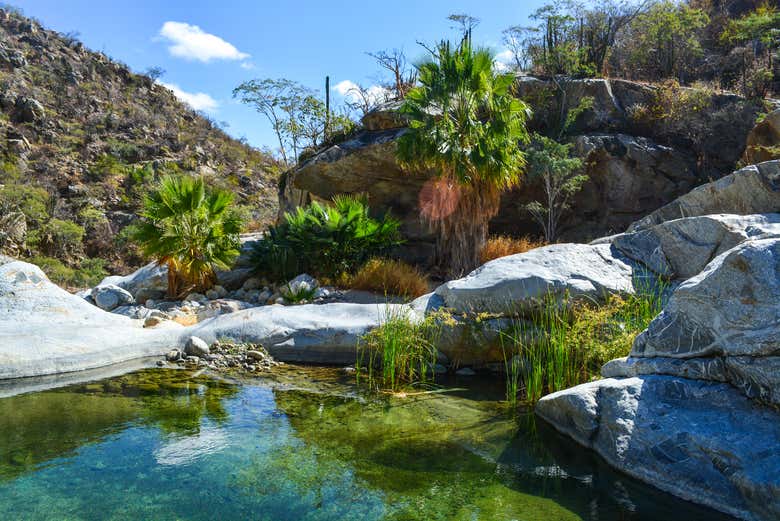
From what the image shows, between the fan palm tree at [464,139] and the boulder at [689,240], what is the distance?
437 cm

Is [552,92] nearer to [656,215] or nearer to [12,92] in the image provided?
[656,215]

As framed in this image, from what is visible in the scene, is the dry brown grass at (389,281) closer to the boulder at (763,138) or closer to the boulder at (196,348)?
the boulder at (196,348)

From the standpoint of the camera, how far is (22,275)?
24.0 feet

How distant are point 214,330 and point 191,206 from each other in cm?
439

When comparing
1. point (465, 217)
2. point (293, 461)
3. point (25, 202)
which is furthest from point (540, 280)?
point (25, 202)

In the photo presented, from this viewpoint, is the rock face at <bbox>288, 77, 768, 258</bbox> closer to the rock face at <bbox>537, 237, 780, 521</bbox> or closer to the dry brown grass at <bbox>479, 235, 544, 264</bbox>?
the dry brown grass at <bbox>479, 235, 544, 264</bbox>

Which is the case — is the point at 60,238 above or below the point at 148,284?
above

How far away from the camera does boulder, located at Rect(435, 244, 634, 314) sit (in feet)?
20.7

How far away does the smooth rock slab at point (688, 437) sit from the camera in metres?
3.11

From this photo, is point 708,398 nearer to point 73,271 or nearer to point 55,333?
point 55,333

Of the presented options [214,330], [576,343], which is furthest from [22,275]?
[576,343]

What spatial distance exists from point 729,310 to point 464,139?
317 inches

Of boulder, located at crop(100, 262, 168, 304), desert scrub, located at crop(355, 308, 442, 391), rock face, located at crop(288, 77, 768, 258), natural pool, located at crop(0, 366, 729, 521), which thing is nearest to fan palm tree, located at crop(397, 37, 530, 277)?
rock face, located at crop(288, 77, 768, 258)

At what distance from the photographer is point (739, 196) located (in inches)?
287
